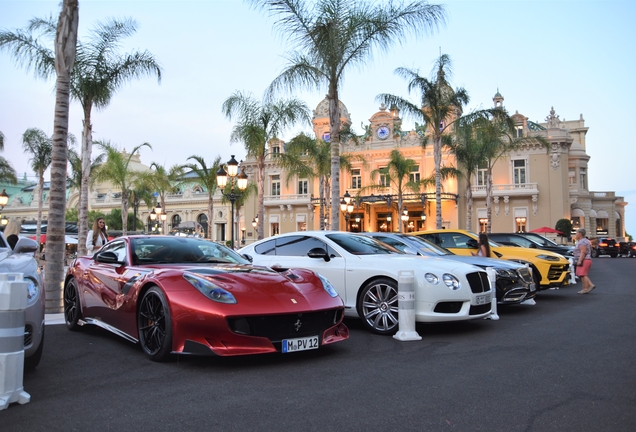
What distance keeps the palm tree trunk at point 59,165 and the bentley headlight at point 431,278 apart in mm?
6718

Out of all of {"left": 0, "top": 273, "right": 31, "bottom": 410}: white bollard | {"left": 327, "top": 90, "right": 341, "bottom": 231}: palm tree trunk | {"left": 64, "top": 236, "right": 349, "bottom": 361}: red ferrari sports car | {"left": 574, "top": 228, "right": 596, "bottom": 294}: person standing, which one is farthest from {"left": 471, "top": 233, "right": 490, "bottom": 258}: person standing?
{"left": 0, "top": 273, "right": 31, "bottom": 410}: white bollard

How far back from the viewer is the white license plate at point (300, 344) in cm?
526

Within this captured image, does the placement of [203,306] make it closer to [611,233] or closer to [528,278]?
[528,278]

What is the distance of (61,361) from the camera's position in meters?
5.53

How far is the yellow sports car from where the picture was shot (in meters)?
12.3

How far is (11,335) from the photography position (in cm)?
392

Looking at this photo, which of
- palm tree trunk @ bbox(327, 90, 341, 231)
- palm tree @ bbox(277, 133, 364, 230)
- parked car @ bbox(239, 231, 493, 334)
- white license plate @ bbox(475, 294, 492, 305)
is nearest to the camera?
parked car @ bbox(239, 231, 493, 334)

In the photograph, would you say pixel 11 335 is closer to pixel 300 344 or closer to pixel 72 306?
pixel 300 344

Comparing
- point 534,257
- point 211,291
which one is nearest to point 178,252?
point 211,291

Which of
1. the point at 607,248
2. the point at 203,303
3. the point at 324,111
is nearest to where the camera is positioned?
the point at 203,303

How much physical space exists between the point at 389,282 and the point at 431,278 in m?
0.57

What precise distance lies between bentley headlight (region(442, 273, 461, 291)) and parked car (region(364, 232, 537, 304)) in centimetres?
196

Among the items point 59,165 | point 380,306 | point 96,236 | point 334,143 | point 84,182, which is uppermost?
point 334,143

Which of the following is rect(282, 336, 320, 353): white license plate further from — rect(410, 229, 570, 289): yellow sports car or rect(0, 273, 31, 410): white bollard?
rect(410, 229, 570, 289): yellow sports car
